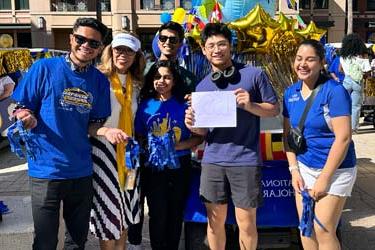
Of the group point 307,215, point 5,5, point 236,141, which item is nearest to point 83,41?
point 236,141

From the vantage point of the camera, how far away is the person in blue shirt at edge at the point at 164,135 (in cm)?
330

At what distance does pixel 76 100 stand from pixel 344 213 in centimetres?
344

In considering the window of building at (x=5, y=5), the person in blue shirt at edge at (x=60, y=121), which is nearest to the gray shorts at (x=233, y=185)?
the person in blue shirt at edge at (x=60, y=121)

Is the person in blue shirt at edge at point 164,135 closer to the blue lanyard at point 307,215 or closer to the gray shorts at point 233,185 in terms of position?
the gray shorts at point 233,185

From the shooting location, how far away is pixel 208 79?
319 cm

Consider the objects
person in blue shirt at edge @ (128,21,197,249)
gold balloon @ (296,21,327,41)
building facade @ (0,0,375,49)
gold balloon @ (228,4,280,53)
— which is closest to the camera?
person in blue shirt at edge @ (128,21,197,249)

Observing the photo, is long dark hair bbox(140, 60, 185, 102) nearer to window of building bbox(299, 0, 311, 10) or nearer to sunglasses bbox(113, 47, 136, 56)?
sunglasses bbox(113, 47, 136, 56)

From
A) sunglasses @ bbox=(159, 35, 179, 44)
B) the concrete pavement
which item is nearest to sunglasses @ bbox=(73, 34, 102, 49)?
sunglasses @ bbox=(159, 35, 179, 44)

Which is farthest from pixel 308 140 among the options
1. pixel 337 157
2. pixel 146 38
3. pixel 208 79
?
pixel 146 38

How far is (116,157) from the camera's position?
10.4 ft

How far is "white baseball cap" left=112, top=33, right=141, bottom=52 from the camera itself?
10.3 ft

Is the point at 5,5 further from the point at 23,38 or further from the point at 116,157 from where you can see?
the point at 116,157

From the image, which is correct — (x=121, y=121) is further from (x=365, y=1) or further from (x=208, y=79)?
(x=365, y=1)

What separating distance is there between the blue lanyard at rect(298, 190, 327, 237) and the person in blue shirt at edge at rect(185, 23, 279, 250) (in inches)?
12.4
